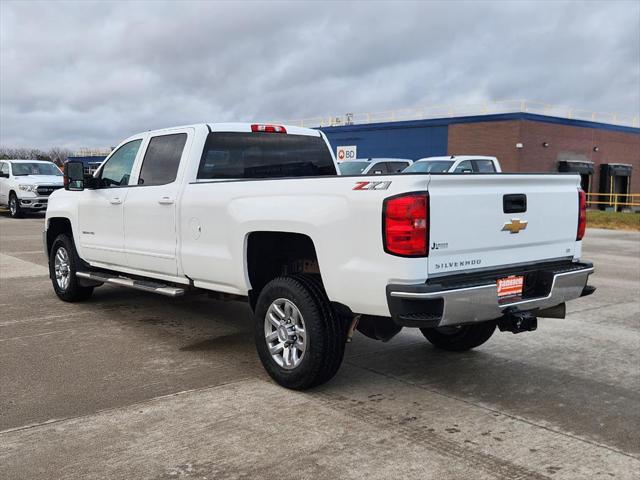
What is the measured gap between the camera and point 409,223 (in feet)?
13.2

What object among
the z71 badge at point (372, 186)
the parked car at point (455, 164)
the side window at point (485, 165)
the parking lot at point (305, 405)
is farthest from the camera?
the side window at point (485, 165)

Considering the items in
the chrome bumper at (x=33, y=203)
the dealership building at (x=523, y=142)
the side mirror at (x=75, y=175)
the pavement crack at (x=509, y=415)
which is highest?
the dealership building at (x=523, y=142)

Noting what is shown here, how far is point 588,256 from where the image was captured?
46.6ft

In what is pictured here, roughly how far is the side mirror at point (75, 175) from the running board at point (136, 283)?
3.28 ft

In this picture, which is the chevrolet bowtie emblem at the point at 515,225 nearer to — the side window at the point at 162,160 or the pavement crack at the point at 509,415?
the pavement crack at the point at 509,415

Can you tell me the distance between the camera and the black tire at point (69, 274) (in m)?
7.84

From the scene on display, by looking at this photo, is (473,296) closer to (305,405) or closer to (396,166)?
(305,405)

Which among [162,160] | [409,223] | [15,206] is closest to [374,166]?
[15,206]

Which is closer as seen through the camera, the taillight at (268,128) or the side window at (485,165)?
the taillight at (268,128)

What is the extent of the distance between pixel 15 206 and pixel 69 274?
1719 cm

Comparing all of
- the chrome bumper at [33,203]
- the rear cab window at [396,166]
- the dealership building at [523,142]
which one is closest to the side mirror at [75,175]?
the rear cab window at [396,166]

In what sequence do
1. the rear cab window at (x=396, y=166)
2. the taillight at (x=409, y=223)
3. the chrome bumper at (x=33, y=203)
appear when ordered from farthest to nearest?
the chrome bumper at (x=33, y=203), the rear cab window at (x=396, y=166), the taillight at (x=409, y=223)

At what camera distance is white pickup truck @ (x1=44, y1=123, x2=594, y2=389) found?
162 inches

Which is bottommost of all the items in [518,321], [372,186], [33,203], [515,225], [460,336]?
[460,336]
